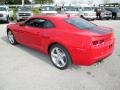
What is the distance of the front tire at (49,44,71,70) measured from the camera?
6.09m

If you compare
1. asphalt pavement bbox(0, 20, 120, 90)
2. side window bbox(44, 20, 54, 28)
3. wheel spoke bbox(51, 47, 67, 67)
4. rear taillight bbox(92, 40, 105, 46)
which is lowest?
asphalt pavement bbox(0, 20, 120, 90)

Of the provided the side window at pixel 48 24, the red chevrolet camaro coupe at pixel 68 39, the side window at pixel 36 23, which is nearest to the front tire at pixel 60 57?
the red chevrolet camaro coupe at pixel 68 39

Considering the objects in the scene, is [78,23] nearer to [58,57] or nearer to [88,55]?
[58,57]

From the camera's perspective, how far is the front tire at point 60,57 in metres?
6.09

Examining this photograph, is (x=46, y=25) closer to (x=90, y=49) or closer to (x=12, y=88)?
(x=90, y=49)

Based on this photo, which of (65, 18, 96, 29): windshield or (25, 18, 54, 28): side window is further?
(25, 18, 54, 28): side window

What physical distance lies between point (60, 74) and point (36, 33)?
5.86 feet

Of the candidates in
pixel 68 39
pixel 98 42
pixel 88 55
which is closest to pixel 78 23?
pixel 68 39

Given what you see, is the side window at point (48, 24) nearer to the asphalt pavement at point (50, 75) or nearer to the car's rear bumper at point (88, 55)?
the asphalt pavement at point (50, 75)

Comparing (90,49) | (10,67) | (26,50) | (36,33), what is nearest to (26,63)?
(10,67)

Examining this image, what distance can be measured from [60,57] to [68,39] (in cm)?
72

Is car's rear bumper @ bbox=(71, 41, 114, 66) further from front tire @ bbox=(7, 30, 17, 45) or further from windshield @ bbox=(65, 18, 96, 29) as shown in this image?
front tire @ bbox=(7, 30, 17, 45)

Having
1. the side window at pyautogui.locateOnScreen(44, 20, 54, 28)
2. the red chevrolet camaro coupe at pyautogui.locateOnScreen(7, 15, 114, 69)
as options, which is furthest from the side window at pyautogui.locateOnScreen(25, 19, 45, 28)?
the side window at pyautogui.locateOnScreen(44, 20, 54, 28)

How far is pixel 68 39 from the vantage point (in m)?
5.92
